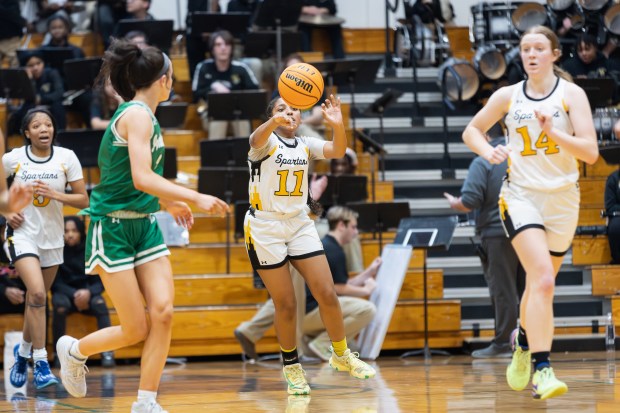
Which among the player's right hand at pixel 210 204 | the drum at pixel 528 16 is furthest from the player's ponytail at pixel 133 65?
the drum at pixel 528 16

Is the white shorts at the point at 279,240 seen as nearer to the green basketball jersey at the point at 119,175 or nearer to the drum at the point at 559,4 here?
the green basketball jersey at the point at 119,175

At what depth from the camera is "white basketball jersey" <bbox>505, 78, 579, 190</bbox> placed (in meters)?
5.83

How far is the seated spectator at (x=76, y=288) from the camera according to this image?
9.78 metres

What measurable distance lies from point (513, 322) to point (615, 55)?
542cm

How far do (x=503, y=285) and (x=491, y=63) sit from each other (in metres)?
4.33

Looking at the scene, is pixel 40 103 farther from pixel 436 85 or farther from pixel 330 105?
pixel 330 105

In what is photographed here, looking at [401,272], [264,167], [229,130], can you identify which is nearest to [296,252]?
[264,167]

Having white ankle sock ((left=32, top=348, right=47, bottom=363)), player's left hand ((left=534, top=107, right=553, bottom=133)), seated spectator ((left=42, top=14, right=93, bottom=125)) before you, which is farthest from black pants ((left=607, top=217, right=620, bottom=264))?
seated spectator ((left=42, top=14, right=93, bottom=125))

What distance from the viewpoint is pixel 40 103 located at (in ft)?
40.6

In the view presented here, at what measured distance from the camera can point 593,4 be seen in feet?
45.1

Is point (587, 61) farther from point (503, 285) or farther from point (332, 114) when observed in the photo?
point (332, 114)

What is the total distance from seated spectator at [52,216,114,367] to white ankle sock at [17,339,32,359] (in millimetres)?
1774

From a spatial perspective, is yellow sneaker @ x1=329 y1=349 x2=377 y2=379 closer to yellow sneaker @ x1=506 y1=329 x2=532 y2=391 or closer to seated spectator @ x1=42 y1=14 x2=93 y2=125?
yellow sneaker @ x1=506 y1=329 x2=532 y2=391

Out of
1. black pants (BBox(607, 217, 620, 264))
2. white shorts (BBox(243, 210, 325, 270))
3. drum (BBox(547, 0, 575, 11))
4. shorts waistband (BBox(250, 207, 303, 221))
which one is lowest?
black pants (BBox(607, 217, 620, 264))
